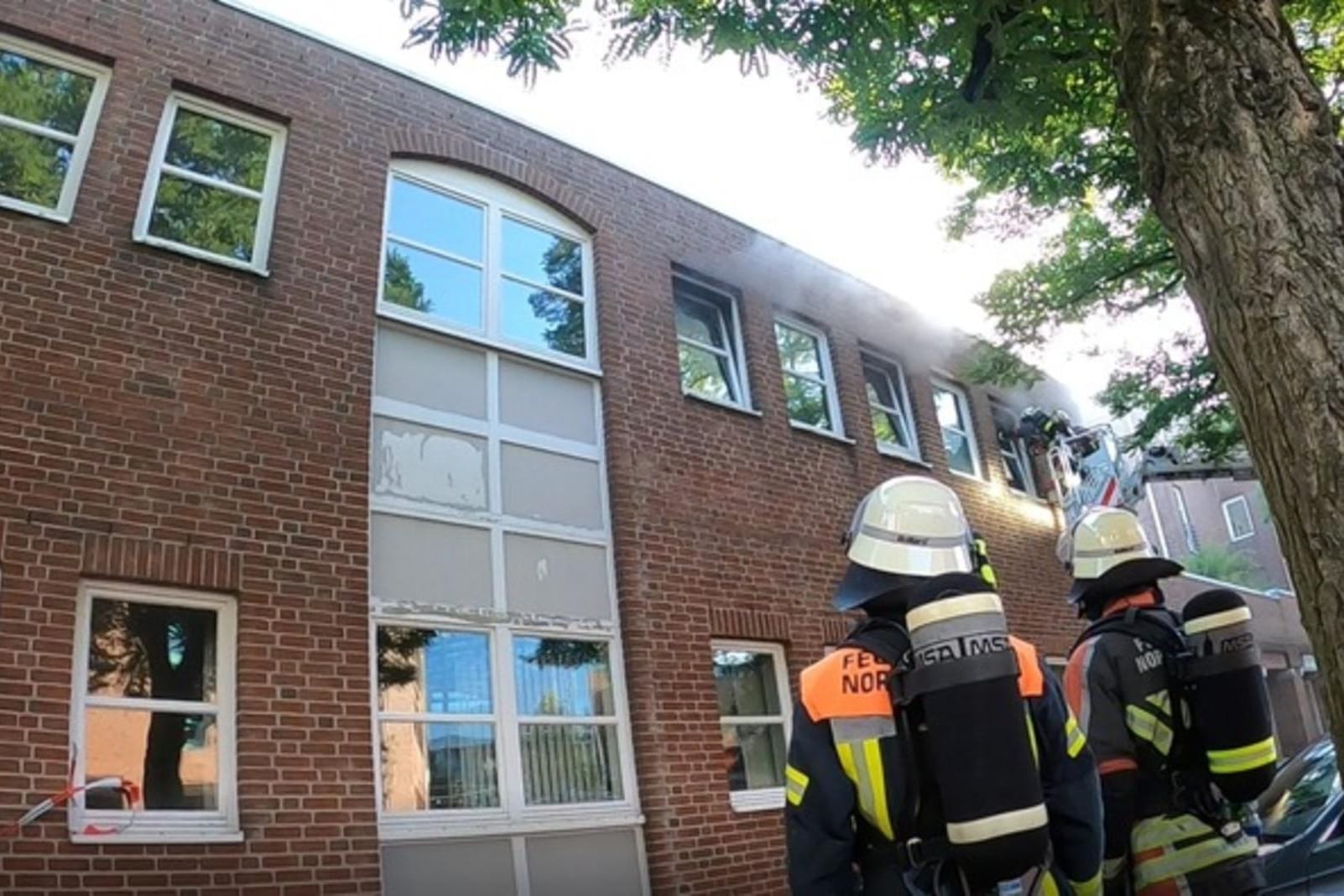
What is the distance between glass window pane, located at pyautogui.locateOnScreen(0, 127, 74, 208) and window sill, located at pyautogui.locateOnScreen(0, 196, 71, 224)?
0.38 ft

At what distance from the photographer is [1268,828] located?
521cm

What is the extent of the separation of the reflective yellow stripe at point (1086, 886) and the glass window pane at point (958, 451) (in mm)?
9704

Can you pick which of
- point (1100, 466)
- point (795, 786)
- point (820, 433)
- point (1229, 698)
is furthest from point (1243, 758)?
point (1100, 466)

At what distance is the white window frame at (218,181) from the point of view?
6.41 meters

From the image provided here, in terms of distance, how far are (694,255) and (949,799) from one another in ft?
25.9

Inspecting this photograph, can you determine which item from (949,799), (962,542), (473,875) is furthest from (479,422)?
(949,799)

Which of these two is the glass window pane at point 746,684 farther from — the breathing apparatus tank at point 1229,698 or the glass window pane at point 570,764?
the breathing apparatus tank at point 1229,698

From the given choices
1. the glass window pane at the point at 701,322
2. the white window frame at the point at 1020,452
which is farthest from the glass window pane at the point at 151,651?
the white window frame at the point at 1020,452

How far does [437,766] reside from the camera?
6.44 m

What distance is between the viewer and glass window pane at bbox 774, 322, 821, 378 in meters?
10.4

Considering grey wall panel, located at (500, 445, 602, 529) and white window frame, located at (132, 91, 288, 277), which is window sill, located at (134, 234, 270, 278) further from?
grey wall panel, located at (500, 445, 602, 529)

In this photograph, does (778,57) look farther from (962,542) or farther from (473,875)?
(473,875)

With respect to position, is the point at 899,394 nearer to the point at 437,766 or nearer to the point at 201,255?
the point at 437,766

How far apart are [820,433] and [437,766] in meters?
5.07
